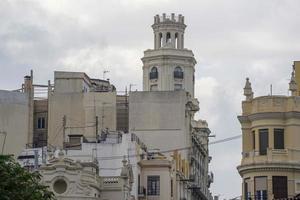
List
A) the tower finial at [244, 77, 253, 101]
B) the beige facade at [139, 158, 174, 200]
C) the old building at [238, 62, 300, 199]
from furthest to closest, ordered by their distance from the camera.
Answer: the beige facade at [139, 158, 174, 200], the tower finial at [244, 77, 253, 101], the old building at [238, 62, 300, 199]

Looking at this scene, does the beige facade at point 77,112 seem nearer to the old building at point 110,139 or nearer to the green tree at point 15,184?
the old building at point 110,139

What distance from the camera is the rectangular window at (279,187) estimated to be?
289ft

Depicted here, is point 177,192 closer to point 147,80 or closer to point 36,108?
point 36,108

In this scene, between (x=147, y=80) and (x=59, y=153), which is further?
(x=147, y=80)

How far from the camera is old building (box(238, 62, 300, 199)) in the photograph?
289 feet

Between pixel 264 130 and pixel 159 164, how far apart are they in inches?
1234

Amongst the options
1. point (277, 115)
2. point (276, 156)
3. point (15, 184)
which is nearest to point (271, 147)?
point (276, 156)

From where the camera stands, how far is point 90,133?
130 m

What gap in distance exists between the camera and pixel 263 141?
9006 centimetres

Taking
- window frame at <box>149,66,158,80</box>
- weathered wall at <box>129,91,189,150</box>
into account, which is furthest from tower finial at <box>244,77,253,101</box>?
window frame at <box>149,66,158,80</box>

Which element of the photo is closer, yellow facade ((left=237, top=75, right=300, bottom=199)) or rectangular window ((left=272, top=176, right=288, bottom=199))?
rectangular window ((left=272, top=176, right=288, bottom=199))

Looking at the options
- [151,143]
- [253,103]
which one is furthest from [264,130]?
[151,143]

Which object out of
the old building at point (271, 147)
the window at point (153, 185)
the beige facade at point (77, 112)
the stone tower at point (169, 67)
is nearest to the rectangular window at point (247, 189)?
the old building at point (271, 147)

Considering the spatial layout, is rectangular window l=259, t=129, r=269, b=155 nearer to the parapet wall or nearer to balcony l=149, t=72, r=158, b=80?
the parapet wall
